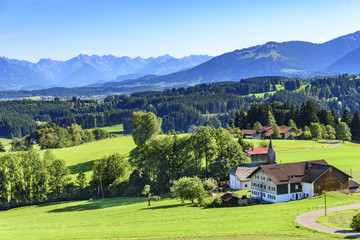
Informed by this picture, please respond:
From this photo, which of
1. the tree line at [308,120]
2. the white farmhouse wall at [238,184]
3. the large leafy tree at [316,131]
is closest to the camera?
the white farmhouse wall at [238,184]

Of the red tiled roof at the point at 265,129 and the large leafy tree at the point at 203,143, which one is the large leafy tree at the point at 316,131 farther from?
the large leafy tree at the point at 203,143

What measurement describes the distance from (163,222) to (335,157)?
67.2m

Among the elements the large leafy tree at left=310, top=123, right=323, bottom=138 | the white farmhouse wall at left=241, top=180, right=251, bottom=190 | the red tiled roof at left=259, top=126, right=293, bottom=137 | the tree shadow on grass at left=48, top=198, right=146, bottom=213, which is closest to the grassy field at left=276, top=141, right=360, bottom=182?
the white farmhouse wall at left=241, top=180, right=251, bottom=190

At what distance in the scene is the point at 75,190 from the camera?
82.6 m

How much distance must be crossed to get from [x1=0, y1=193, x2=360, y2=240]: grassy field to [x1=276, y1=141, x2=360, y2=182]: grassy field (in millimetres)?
27413

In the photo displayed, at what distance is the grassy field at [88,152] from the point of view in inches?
4033

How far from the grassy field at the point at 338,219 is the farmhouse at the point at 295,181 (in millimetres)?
15266

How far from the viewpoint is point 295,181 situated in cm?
6644

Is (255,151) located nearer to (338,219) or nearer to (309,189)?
(309,189)

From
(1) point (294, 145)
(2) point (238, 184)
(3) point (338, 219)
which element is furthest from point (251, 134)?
(3) point (338, 219)

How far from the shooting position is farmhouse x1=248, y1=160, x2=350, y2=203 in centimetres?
6562

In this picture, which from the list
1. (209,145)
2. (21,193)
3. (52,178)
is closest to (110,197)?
(52,178)

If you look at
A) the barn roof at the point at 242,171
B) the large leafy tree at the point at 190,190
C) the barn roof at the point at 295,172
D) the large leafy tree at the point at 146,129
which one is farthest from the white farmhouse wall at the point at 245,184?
the large leafy tree at the point at 146,129

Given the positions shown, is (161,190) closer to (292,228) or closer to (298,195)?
(298,195)
